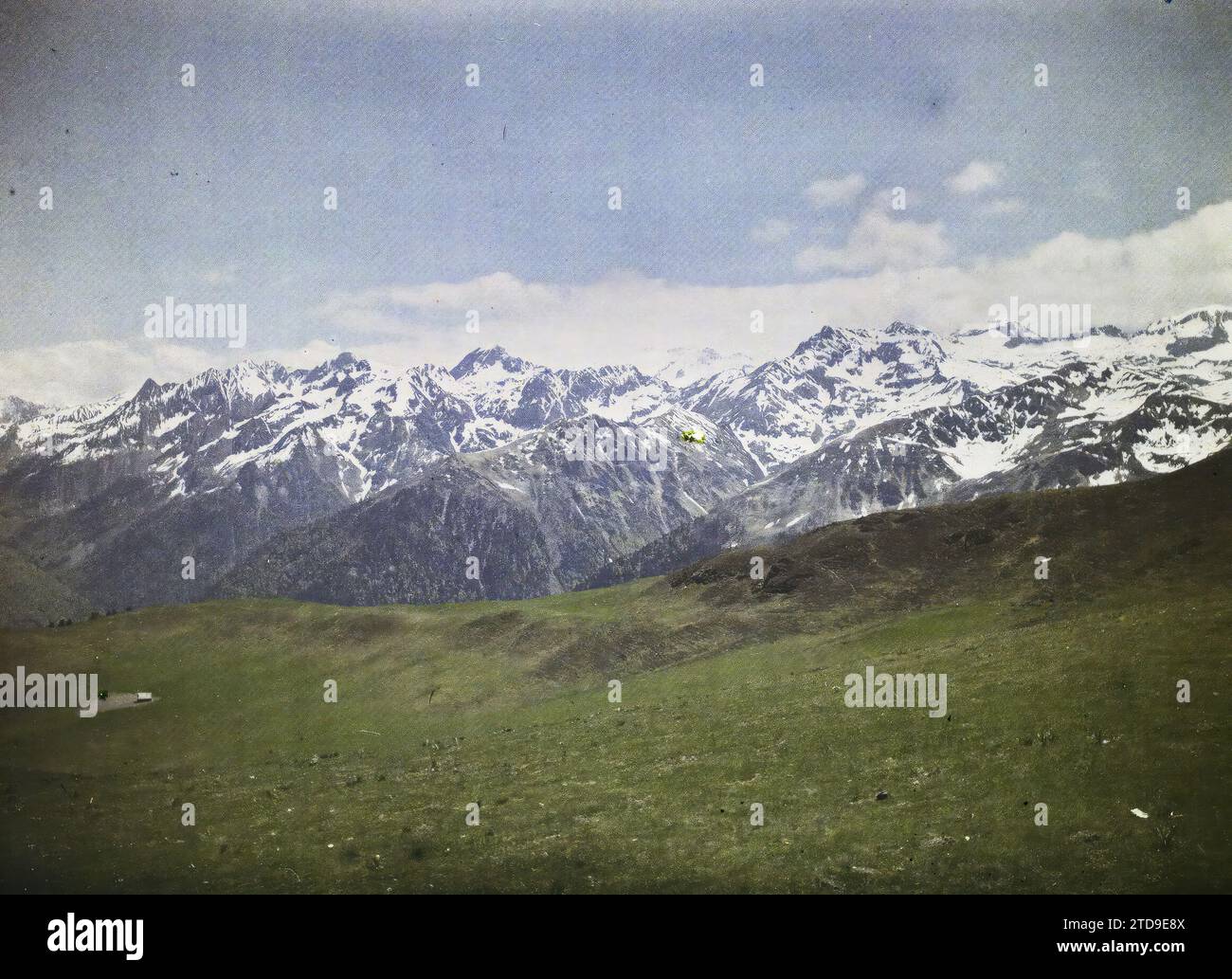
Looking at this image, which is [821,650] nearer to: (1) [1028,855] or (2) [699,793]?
(2) [699,793]

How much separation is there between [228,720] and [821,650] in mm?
40467

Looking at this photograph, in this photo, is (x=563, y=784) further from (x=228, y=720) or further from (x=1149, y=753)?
(x=228, y=720)

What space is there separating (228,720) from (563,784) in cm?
3417

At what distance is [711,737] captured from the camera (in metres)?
39.8

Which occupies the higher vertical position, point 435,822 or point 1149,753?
point 1149,753

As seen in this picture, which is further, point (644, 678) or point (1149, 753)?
point (644, 678)

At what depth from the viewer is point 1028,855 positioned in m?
26.1

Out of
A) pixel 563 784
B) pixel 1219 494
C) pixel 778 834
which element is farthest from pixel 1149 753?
pixel 1219 494

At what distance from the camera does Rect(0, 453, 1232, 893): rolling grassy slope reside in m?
27.8

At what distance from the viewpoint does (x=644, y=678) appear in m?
62.2

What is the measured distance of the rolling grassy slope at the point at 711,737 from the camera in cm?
2781

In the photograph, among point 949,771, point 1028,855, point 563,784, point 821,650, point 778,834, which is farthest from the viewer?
point 821,650
